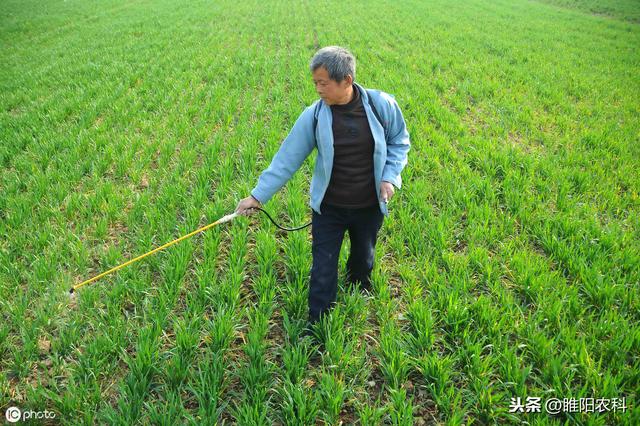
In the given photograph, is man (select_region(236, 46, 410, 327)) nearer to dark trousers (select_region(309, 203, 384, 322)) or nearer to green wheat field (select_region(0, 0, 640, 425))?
dark trousers (select_region(309, 203, 384, 322))

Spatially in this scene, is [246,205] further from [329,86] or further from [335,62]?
[335,62]

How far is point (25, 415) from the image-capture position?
6.08 feet

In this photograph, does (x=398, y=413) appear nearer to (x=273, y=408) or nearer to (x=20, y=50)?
(x=273, y=408)

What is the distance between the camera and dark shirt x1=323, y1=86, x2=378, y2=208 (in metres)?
2.08

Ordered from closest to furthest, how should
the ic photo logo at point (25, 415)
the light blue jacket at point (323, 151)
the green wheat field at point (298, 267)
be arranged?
the ic photo logo at point (25, 415), the green wheat field at point (298, 267), the light blue jacket at point (323, 151)

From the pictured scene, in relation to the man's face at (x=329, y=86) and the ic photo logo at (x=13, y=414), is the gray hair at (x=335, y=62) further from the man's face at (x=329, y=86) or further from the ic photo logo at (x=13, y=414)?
the ic photo logo at (x=13, y=414)

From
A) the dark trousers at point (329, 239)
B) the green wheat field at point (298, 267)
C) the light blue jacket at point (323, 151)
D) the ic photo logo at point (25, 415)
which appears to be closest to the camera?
the ic photo logo at point (25, 415)

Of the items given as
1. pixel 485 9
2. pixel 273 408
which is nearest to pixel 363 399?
pixel 273 408

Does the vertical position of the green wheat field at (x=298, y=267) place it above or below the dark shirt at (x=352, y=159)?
below

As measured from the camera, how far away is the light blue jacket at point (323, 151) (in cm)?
207

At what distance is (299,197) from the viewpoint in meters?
3.64

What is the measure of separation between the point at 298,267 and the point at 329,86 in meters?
1.38

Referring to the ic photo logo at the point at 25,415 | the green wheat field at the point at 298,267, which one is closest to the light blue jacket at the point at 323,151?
the green wheat field at the point at 298,267

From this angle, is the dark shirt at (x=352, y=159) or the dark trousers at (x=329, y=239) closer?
the dark shirt at (x=352, y=159)
